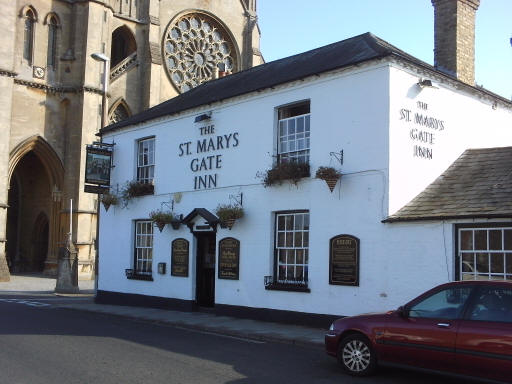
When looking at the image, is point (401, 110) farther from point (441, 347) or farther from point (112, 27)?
point (112, 27)

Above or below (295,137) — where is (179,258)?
below

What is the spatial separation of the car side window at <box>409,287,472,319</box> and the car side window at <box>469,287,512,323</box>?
174 millimetres

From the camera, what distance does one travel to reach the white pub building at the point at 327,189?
11742 mm

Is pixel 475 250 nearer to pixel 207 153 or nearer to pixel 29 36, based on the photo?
pixel 207 153

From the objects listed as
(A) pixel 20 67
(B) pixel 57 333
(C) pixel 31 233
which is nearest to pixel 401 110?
(B) pixel 57 333

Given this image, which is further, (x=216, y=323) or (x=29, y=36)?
(x=29, y=36)

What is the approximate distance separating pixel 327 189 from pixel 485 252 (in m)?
3.82

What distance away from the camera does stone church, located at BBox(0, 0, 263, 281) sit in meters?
34.2

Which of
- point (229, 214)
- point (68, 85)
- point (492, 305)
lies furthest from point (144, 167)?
point (68, 85)

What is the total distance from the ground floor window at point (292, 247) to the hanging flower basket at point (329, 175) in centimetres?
134

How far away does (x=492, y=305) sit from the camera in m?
7.41

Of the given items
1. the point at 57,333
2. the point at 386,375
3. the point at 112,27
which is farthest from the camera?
the point at 112,27

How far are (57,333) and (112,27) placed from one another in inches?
1203

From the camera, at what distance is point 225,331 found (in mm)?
12820
